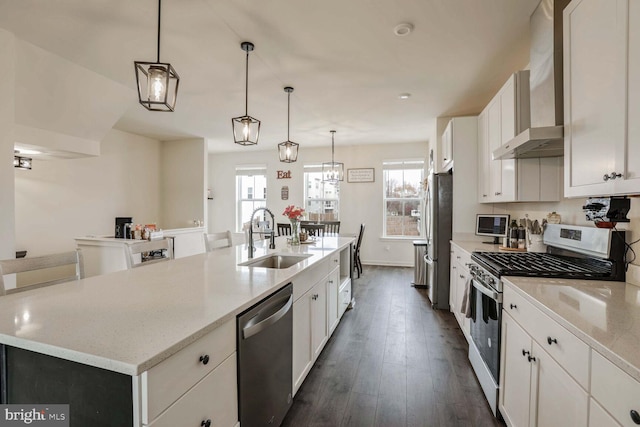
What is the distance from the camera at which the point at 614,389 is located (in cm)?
85

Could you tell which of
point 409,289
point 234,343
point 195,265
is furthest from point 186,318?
point 409,289

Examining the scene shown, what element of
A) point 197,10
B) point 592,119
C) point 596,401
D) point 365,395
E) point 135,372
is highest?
point 197,10

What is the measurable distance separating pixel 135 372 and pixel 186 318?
31cm

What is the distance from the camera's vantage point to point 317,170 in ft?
22.8

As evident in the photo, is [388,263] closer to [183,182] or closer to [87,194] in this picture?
[183,182]

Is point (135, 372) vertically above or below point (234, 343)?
above

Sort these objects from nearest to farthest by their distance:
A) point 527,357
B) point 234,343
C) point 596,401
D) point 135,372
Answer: point 135,372 → point 596,401 → point 234,343 → point 527,357

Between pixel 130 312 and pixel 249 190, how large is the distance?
6.53 m

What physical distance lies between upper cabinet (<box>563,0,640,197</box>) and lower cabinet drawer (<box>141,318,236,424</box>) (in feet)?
5.80

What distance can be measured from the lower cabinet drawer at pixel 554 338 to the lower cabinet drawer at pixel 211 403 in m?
1.26

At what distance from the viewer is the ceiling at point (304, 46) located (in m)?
2.11

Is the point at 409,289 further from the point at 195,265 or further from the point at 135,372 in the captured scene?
the point at 135,372

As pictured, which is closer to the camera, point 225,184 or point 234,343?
point 234,343

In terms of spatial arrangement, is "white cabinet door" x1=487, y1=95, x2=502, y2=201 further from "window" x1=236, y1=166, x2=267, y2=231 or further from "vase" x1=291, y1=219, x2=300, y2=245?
"window" x1=236, y1=166, x2=267, y2=231
